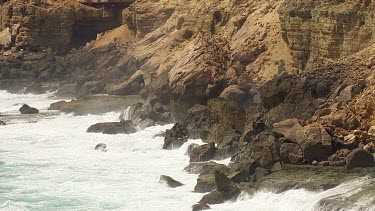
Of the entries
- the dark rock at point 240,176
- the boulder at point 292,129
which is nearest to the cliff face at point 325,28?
the boulder at point 292,129

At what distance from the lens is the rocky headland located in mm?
36281

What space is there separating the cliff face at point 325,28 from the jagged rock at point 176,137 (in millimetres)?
8393

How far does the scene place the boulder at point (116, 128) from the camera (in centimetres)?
5288

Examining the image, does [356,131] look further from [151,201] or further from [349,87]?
[151,201]

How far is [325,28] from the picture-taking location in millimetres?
47688

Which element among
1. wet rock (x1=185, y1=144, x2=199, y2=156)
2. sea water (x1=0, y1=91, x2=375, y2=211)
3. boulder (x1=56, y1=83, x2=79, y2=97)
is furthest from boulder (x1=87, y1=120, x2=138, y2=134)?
boulder (x1=56, y1=83, x2=79, y2=97)

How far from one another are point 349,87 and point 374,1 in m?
7.15

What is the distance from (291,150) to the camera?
35938 mm

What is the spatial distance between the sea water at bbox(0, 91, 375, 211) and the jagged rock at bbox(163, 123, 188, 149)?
1.63 ft

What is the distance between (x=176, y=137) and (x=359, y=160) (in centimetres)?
1521

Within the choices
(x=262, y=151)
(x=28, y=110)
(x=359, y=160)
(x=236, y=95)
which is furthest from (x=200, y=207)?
(x=28, y=110)

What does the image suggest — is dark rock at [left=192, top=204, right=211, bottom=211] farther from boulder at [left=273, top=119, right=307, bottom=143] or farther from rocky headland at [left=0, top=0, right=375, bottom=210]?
boulder at [left=273, top=119, right=307, bottom=143]

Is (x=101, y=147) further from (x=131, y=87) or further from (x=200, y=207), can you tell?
(x=200, y=207)

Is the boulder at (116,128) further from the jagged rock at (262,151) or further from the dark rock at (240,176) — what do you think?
the dark rock at (240,176)
